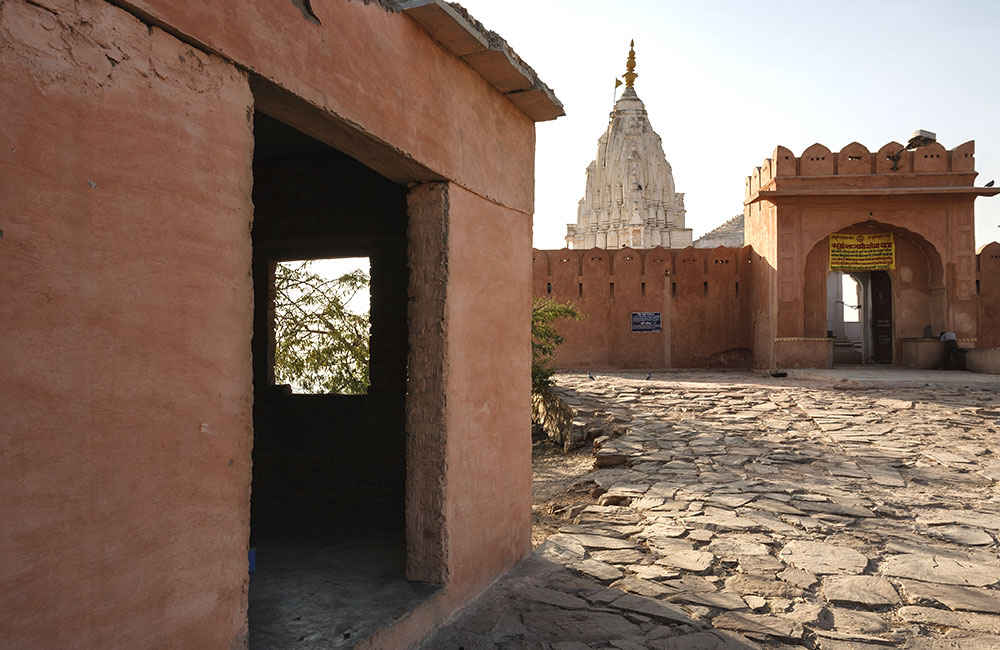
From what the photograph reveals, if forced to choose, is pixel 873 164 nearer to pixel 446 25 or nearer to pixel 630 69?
pixel 446 25

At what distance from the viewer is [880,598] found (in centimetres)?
372

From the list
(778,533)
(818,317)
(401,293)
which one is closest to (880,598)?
(778,533)

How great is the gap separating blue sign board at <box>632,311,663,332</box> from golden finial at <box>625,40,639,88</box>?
24.3 m

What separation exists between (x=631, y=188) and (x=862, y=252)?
24.0 m

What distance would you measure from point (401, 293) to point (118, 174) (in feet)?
11.8

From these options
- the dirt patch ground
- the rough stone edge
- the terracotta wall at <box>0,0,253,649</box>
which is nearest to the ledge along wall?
the terracotta wall at <box>0,0,253,649</box>

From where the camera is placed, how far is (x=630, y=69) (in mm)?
36625

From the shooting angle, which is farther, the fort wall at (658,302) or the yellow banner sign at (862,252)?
the fort wall at (658,302)

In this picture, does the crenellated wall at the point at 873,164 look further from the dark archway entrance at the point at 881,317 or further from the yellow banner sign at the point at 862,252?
the dark archway entrance at the point at 881,317

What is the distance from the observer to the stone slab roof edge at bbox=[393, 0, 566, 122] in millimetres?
3057

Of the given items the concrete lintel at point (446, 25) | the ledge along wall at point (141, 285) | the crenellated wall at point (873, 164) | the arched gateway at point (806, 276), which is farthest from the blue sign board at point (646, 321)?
the ledge along wall at point (141, 285)

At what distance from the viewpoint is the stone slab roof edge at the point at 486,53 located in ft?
10.0

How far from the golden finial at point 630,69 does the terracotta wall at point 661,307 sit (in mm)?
23072

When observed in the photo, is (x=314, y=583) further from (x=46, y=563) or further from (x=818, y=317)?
(x=818, y=317)
